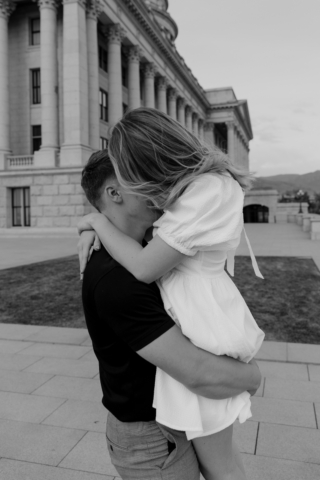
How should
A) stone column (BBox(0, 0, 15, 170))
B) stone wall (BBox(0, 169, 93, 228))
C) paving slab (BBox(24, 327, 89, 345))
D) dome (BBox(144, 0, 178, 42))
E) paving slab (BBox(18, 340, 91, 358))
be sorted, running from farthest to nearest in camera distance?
1. dome (BBox(144, 0, 178, 42))
2. stone column (BBox(0, 0, 15, 170))
3. stone wall (BBox(0, 169, 93, 228))
4. paving slab (BBox(24, 327, 89, 345))
5. paving slab (BBox(18, 340, 91, 358))

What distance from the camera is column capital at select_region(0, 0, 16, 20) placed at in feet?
96.6

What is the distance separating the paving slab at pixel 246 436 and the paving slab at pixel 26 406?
1691mm

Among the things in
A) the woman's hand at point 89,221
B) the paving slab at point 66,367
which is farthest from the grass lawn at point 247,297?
the woman's hand at point 89,221

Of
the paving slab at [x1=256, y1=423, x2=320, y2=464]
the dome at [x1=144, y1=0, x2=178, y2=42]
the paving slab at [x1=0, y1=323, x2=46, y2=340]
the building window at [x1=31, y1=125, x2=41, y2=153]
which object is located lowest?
the paving slab at [x1=0, y1=323, x2=46, y2=340]

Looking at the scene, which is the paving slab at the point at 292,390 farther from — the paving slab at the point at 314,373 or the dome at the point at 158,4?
the dome at the point at 158,4

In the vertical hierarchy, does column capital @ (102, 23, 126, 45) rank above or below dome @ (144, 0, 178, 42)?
below

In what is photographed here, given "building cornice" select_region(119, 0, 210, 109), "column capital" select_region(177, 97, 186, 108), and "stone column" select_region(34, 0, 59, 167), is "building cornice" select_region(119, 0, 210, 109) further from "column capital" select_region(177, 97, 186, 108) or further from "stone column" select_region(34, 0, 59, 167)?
"stone column" select_region(34, 0, 59, 167)

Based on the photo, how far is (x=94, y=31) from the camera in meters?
29.9

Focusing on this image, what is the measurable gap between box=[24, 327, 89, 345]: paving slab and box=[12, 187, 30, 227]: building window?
77.0ft

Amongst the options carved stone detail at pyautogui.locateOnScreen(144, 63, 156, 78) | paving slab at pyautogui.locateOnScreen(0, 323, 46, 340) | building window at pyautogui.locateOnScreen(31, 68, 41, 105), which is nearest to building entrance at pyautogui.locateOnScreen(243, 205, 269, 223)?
carved stone detail at pyautogui.locateOnScreen(144, 63, 156, 78)

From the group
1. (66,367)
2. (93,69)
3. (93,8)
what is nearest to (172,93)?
(93,8)

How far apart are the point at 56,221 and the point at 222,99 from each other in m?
49.3

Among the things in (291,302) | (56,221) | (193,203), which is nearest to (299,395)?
(193,203)

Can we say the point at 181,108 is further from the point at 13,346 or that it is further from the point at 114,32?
the point at 13,346
